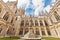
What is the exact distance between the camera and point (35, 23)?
6288 cm

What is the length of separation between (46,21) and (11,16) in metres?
18.2

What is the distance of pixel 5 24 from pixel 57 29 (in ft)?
72.7

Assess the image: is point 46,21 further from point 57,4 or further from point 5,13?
point 5,13

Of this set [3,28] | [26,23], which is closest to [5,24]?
[3,28]

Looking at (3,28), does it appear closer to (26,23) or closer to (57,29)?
(26,23)

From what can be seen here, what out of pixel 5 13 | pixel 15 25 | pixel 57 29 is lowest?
pixel 57 29

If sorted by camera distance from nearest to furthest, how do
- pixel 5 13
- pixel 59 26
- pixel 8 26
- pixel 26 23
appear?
pixel 59 26 < pixel 8 26 < pixel 5 13 < pixel 26 23

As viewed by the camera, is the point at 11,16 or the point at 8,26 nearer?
the point at 8,26

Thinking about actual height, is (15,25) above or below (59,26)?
above

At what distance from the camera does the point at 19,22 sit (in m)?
61.2

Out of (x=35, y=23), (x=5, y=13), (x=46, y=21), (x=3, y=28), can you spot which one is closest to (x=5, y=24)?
(x=3, y=28)

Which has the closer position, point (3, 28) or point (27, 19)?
point (3, 28)

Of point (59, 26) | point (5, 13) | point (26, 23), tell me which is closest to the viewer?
point (59, 26)

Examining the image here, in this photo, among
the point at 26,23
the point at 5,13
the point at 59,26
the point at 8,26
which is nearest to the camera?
the point at 59,26
